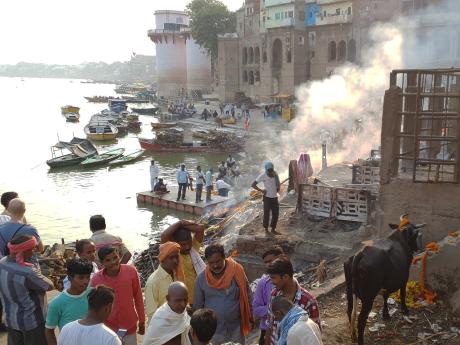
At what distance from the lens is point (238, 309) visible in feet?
14.5

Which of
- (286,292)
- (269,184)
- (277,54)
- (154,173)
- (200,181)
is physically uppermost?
(277,54)

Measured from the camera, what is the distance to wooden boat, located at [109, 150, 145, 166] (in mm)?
31952

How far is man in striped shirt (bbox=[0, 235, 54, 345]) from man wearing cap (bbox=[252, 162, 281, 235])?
5.82 m

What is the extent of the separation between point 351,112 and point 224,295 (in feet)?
92.7

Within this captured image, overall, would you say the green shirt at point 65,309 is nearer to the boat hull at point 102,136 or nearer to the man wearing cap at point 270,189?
the man wearing cap at point 270,189

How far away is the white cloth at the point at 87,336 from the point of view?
10.7 ft

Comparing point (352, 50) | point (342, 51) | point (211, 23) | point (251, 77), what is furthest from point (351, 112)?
point (211, 23)

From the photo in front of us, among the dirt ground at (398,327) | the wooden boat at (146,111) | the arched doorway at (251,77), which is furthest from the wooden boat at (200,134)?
the dirt ground at (398,327)

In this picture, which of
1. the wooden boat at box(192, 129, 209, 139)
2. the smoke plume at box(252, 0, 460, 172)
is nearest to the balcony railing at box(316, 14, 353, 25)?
the smoke plume at box(252, 0, 460, 172)

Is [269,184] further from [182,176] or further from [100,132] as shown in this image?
[100,132]

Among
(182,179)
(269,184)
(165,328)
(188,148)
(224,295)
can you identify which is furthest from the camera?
(188,148)

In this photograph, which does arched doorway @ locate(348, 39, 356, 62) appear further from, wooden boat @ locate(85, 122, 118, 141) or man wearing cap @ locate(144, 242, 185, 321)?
man wearing cap @ locate(144, 242, 185, 321)

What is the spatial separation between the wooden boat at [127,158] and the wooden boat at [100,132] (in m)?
9.29

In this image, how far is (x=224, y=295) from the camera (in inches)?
171
